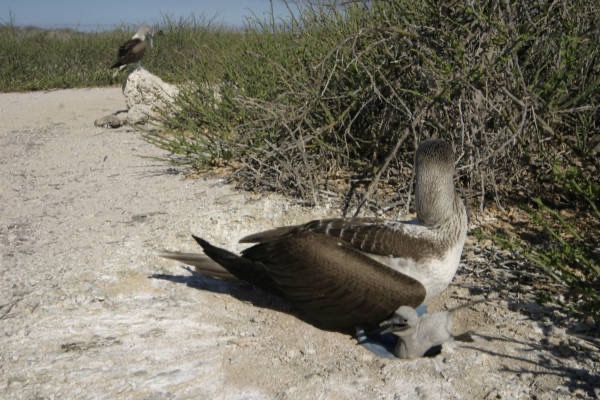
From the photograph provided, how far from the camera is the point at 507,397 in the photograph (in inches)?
96.6

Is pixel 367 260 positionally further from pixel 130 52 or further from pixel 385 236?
pixel 130 52

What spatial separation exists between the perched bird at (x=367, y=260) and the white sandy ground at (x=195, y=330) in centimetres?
20

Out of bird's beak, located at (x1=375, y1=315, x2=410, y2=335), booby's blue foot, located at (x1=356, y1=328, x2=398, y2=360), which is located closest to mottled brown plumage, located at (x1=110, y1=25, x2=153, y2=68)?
booby's blue foot, located at (x1=356, y1=328, x2=398, y2=360)

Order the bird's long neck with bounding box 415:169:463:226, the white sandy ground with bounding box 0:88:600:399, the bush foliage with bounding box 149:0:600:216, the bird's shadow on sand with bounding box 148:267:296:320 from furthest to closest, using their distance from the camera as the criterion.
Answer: the bush foliage with bounding box 149:0:600:216 → the bird's shadow on sand with bounding box 148:267:296:320 → the bird's long neck with bounding box 415:169:463:226 → the white sandy ground with bounding box 0:88:600:399

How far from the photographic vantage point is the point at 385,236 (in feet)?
9.78

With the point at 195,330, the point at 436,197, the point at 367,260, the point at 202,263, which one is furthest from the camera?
the point at 202,263

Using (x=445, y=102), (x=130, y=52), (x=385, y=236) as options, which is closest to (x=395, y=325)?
(x=385, y=236)

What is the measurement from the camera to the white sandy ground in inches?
100

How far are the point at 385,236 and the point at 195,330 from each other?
3.44ft

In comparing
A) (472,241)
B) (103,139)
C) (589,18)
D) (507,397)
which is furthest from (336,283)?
(103,139)

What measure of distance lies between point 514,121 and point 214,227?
7.11 ft

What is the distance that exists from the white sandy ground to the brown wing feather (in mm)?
162

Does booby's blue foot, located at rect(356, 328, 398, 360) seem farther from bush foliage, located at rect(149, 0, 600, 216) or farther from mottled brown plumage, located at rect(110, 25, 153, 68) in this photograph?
mottled brown plumage, located at rect(110, 25, 153, 68)

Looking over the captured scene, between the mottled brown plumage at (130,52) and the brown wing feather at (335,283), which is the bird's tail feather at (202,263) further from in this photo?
the mottled brown plumage at (130,52)
